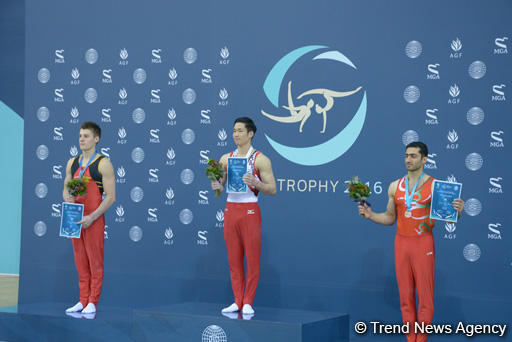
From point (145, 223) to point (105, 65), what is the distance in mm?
1813

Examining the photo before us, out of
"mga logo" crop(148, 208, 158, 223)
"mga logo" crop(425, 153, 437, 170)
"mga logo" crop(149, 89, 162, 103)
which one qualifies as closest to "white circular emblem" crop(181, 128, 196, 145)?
"mga logo" crop(149, 89, 162, 103)

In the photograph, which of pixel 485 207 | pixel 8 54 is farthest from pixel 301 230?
pixel 8 54

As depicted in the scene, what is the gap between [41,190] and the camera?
324 inches

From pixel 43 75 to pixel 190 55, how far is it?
1933 millimetres

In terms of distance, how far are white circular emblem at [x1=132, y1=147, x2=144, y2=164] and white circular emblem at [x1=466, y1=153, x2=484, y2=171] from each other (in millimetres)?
3412

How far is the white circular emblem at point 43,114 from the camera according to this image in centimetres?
822

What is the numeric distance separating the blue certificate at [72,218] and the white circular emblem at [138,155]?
1.66m

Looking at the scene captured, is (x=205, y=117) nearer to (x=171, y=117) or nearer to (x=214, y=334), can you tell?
(x=171, y=117)

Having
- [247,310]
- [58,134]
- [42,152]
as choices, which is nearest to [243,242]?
[247,310]

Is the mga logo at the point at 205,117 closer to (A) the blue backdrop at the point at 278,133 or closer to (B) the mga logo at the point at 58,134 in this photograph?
(A) the blue backdrop at the point at 278,133

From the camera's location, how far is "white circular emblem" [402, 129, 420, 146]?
252 inches

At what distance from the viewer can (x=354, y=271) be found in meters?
6.69

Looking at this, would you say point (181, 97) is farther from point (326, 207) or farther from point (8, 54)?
point (8, 54)

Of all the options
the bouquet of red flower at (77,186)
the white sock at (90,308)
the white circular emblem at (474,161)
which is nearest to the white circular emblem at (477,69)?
the white circular emblem at (474,161)
